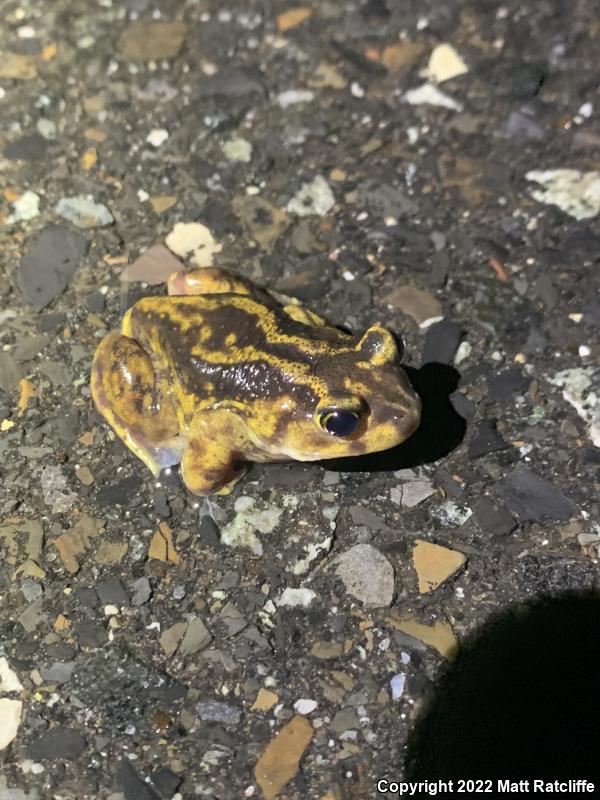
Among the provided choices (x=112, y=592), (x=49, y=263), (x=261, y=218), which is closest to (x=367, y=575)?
(x=112, y=592)

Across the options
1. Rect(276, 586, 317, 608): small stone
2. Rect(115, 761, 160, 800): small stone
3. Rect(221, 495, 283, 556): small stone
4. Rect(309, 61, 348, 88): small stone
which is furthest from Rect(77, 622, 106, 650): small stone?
Rect(309, 61, 348, 88): small stone

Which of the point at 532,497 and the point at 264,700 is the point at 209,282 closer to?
the point at 532,497

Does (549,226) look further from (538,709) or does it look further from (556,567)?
(538,709)

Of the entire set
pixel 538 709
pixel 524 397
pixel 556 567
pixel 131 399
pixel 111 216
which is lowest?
pixel 538 709

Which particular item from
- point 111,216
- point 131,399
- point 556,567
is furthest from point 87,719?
point 111,216

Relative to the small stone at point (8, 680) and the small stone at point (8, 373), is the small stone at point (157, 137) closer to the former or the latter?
the small stone at point (8, 373)
